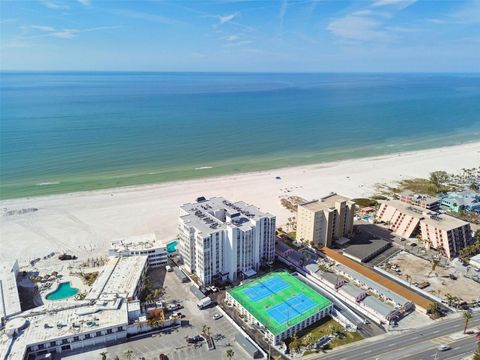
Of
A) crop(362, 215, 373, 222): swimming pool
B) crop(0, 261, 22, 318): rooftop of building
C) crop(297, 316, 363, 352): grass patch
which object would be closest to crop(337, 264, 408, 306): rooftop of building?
crop(297, 316, 363, 352): grass patch

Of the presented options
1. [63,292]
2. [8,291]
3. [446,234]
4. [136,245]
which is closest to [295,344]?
[136,245]

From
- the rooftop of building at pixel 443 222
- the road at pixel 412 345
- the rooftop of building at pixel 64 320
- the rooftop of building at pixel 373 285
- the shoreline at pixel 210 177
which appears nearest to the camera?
the rooftop of building at pixel 64 320

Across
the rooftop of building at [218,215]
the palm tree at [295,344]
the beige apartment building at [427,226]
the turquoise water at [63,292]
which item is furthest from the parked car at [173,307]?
the beige apartment building at [427,226]

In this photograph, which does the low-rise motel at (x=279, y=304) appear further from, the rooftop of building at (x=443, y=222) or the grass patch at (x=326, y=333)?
the rooftop of building at (x=443, y=222)

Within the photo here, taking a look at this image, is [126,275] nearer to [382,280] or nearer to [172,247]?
[172,247]

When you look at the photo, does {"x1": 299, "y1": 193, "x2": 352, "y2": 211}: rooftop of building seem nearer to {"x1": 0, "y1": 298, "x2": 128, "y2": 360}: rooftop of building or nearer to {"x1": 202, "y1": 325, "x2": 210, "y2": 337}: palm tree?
{"x1": 202, "y1": 325, "x2": 210, "y2": 337}: palm tree

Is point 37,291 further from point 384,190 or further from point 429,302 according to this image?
point 384,190
